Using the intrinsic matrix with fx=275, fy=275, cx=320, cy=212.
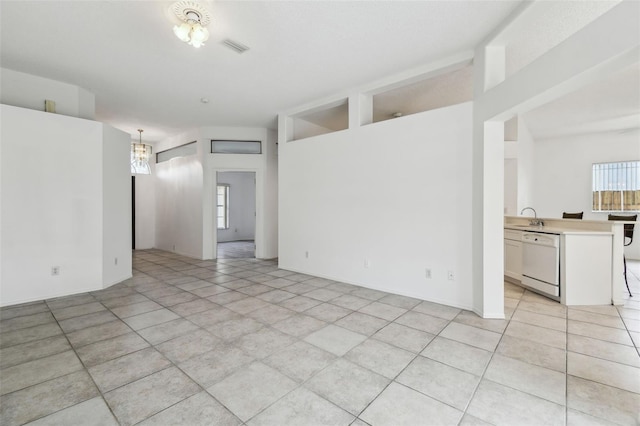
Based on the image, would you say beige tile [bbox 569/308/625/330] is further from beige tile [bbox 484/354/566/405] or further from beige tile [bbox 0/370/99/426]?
beige tile [bbox 0/370/99/426]

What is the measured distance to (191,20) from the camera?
96.7 inches

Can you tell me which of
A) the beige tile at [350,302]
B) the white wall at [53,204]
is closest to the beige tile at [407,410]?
the beige tile at [350,302]

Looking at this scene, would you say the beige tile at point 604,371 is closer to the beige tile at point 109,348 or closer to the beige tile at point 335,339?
the beige tile at point 335,339

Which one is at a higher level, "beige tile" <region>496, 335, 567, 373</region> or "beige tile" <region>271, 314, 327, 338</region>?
"beige tile" <region>496, 335, 567, 373</region>

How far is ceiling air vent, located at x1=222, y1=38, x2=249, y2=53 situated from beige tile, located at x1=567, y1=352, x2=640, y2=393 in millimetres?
4235

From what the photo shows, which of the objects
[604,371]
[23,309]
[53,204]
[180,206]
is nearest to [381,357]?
[604,371]

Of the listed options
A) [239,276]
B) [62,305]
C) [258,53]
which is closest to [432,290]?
[239,276]

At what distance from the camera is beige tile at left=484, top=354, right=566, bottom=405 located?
1.81 metres

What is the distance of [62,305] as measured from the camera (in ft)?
11.5

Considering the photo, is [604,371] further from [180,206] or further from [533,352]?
[180,206]

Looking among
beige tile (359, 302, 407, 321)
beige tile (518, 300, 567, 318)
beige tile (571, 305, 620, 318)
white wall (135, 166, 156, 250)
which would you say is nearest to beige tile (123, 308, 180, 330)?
beige tile (359, 302, 407, 321)

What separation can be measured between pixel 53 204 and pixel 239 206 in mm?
6712

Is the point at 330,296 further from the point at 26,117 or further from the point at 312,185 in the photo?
the point at 26,117

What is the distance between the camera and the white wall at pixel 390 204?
337 centimetres
